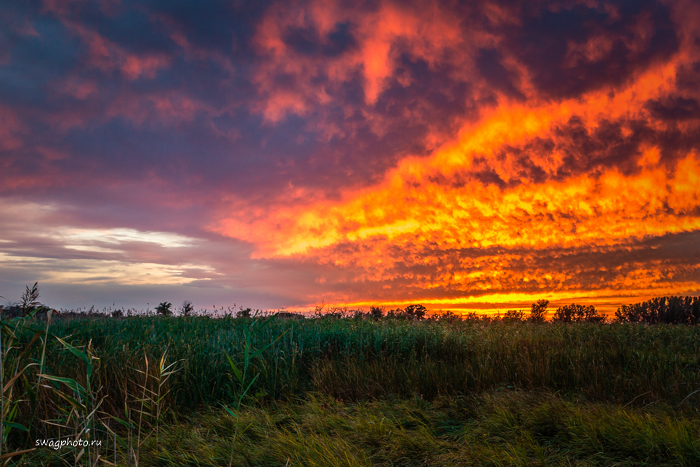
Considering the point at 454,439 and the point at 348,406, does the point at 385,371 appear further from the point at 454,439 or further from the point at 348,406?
the point at 454,439

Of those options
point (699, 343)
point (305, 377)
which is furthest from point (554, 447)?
point (699, 343)

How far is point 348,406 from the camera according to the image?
6.36 meters

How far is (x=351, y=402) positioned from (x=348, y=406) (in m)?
0.43

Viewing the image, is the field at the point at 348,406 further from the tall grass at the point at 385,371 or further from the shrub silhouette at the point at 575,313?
the shrub silhouette at the point at 575,313

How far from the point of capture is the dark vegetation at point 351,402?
3.92 meters

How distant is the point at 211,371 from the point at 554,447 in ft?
19.9

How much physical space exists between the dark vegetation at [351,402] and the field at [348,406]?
0.09 feet

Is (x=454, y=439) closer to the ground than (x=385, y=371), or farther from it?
closer to the ground

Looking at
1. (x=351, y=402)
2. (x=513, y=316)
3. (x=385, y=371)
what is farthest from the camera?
(x=513, y=316)

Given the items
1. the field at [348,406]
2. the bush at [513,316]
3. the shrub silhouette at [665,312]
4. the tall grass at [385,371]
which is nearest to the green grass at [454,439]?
the field at [348,406]

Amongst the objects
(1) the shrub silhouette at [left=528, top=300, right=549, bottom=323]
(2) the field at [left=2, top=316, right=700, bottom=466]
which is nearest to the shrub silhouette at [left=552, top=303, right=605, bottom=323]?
(1) the shrub silhouette at [left=528, top=300, right=549, bottom=323]

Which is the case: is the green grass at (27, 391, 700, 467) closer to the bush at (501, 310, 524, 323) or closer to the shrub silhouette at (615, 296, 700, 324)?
the bush at (501, 310, 524, 323)

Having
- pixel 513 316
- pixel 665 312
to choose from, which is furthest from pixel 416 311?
pixel 665 312

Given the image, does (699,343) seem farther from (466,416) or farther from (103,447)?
(103,447)
